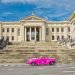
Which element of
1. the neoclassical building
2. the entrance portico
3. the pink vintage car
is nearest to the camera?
the pink vintage car

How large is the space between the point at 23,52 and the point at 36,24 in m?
70.9

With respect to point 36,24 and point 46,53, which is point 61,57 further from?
point 36,24

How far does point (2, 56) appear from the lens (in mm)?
44125

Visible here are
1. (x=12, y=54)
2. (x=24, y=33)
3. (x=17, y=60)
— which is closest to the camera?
(x=17, y=60)

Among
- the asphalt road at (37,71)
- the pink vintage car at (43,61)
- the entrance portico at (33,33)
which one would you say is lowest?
the asphalt road at (37,71)

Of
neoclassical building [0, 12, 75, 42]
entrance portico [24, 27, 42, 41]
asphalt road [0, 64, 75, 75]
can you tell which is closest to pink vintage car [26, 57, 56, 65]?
asphalt road [0, 64, 75, 75]

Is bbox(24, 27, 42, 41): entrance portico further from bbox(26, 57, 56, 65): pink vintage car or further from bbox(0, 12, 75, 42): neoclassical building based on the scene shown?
bbox(26, 57, 56, 65): pink vintage car

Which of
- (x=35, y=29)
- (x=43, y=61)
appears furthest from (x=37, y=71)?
(x=35, y=29)

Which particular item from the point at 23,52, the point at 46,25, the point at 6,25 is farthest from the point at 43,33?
the point at 23,52

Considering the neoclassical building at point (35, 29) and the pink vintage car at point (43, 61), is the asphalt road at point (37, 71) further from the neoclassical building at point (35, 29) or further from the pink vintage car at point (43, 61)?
the neoclassical building at point (35, 29)

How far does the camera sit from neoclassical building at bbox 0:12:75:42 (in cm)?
11782

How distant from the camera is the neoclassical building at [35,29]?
117819mm

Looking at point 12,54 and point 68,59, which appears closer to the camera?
point 68,59

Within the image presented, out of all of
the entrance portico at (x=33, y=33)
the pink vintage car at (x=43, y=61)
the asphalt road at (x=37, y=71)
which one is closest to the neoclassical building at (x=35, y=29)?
the entrance portico at (x=33, y=33)
